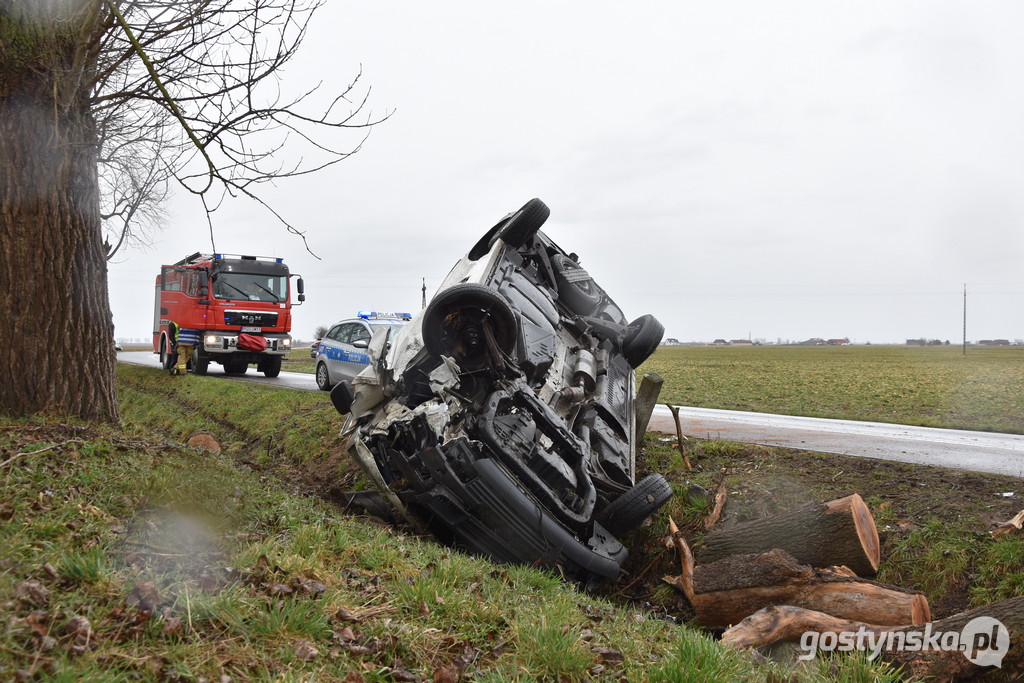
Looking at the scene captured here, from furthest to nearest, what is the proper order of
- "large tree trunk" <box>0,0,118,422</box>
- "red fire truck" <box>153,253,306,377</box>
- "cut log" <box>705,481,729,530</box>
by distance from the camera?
"red fire truck" <box>153,253,306,377</box> → "cut log" <box>705,481,729,530</box> → "large tree trunk" <box>0,0,118,422</box>

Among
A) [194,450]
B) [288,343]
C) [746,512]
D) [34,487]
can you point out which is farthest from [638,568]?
[288,343]

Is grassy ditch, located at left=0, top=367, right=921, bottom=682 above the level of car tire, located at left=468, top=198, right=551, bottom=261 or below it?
below

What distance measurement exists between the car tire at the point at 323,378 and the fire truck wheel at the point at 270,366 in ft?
15.7

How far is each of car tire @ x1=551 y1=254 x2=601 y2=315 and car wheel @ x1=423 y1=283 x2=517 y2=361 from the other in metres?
2.27

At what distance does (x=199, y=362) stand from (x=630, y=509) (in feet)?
55.2

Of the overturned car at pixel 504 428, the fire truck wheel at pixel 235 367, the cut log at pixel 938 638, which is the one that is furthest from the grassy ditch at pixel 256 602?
the fire truck wheel at pixel 235 367

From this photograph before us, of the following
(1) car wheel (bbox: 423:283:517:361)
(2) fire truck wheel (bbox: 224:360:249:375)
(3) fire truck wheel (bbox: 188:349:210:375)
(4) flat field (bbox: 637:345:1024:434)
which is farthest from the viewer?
(2) fire truck wheel (bbox: 224:360:249:375)

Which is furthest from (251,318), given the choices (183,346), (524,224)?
(524,224)

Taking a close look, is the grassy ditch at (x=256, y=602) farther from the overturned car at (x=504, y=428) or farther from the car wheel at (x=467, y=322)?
the car wheel at (x=467, y=322)

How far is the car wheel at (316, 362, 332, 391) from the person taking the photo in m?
16.2

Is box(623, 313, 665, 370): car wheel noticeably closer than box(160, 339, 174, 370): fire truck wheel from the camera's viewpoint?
Yes

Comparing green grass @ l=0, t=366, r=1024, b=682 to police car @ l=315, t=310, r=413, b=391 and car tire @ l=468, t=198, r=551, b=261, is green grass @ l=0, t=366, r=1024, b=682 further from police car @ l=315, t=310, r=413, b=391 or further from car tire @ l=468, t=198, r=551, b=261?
police car @ l=315, t=310, r=413, b=391

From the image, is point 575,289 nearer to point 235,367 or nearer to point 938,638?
point 938,638

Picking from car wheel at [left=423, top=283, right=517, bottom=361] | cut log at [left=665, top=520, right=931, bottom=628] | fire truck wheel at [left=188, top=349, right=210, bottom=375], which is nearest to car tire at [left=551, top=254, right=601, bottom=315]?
car wheel at [left=423, top=283, right=517, bottom=361]
